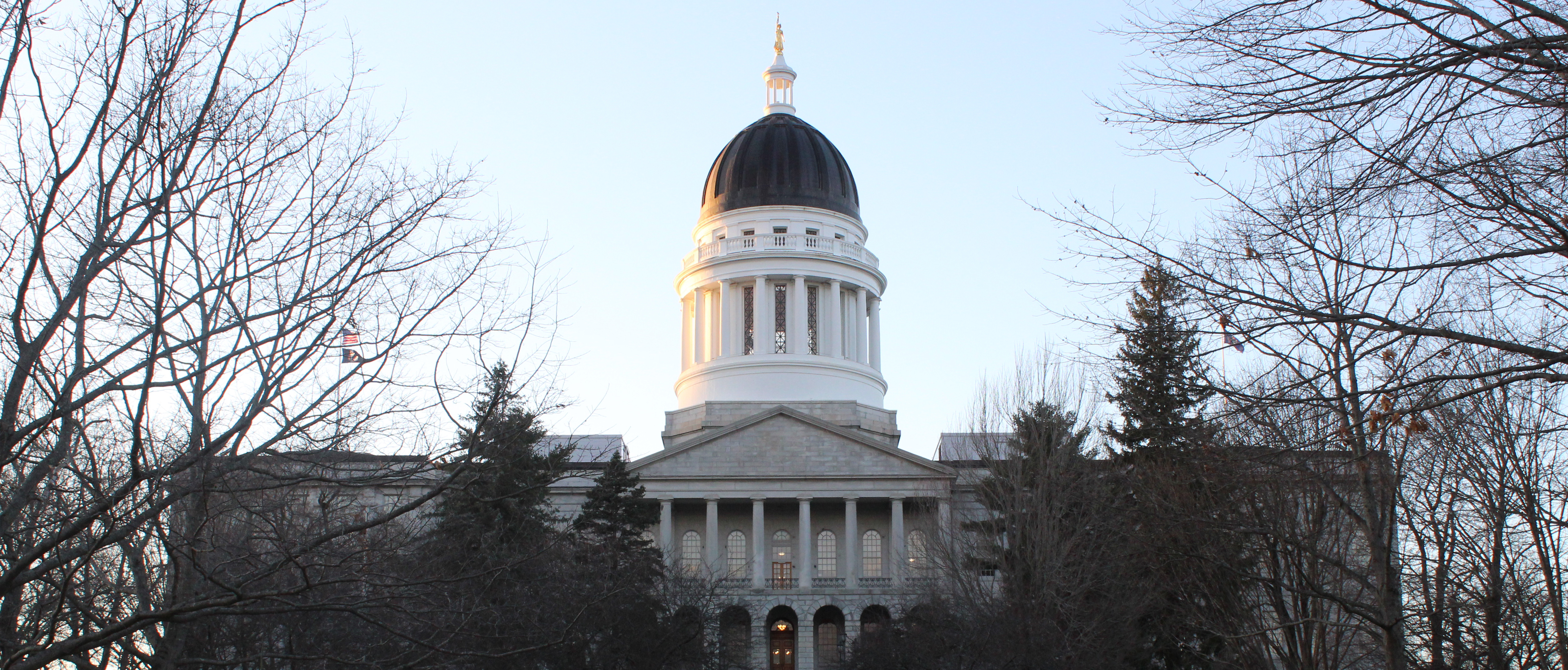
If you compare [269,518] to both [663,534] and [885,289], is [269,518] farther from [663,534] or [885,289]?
[885,289]

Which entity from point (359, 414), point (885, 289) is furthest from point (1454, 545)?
point (885, 289)

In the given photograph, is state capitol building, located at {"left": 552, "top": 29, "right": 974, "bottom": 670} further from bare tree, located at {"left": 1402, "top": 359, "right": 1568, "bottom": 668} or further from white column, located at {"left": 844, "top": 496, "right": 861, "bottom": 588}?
bare tree, located at {"left": 1402, "top": 359, "right": 1568, "bottom": 668}

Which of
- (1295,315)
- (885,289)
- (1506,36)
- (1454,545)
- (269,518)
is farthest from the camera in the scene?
(885,289)

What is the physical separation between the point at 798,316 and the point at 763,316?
1611 millimetres

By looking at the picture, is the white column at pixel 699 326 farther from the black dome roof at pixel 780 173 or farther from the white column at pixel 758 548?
the white column at pixel 758 548

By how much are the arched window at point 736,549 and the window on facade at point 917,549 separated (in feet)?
22.1

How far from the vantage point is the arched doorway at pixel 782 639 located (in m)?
56.3

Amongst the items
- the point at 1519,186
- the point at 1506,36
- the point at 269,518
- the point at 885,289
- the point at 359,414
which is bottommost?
the point at 269,518

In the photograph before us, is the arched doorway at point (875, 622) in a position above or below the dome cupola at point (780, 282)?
below

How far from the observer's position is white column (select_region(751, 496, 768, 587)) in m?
55.2

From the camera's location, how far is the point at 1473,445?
20672mm

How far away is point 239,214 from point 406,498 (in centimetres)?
3739

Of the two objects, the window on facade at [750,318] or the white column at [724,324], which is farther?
the white column at [724,324]

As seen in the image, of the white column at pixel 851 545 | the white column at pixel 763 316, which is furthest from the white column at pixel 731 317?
the white column at pixel 851 545
